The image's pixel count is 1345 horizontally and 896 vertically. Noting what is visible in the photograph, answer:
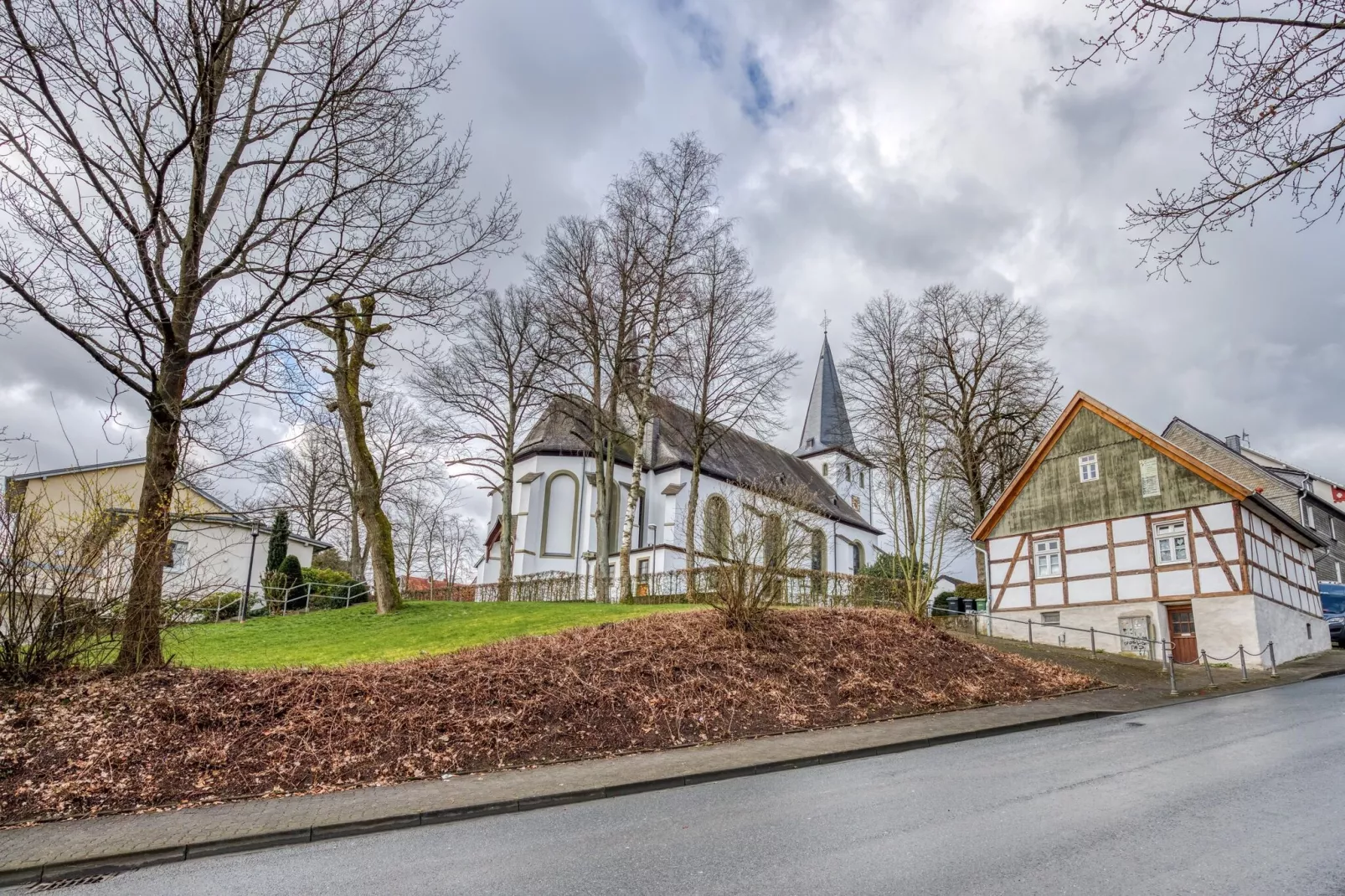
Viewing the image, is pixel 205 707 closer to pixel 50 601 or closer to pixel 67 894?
pixel 50 601

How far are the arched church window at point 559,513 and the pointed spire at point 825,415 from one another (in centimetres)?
2123

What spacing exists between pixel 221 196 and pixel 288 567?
20250mm

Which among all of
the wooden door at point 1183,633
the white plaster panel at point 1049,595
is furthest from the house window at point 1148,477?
the white plaster panel at point 1049,595

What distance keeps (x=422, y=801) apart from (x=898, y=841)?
4.32m

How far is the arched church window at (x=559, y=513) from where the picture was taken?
3428 cm

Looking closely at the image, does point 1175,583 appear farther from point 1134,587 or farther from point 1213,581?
point 1134,587

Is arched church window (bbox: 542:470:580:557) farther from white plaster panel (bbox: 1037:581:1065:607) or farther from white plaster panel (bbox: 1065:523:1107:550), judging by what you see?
white plaster panel (bbox: 1065:523:1107:550)

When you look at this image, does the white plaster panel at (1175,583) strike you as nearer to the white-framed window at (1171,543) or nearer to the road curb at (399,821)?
the white-framed window at (1171,543)

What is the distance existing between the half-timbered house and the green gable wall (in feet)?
Result: 0.10

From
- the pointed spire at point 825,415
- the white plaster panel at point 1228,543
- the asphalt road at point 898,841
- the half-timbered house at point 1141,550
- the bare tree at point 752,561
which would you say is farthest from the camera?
the pointed spire at point 825,415

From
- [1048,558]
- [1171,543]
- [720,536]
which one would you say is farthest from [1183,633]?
[720,536]

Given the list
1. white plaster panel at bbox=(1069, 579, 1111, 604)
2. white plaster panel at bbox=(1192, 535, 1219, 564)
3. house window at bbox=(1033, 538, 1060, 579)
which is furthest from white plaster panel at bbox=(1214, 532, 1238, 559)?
house window at bbox=(1033, 538, 1060, 579)

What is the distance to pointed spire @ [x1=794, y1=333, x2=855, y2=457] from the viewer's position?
167 feet

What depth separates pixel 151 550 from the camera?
8930 mm
